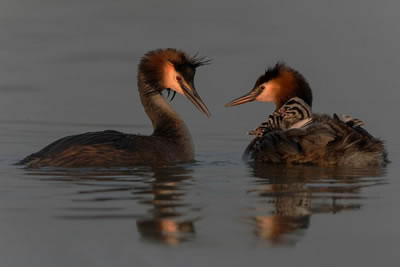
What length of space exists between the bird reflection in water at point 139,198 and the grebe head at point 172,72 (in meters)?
1.24

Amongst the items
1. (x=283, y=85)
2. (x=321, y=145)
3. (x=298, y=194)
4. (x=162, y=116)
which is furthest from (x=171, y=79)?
(x=298, y=194)

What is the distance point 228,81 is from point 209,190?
26.1ft

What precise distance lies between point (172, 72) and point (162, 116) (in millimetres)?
522

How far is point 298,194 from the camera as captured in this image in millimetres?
7887

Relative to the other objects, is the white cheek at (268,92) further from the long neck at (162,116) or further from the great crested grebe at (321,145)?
the long neck at (162,116)

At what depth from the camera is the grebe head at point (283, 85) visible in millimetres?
11797

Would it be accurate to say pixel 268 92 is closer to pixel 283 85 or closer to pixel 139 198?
pixel 283 85

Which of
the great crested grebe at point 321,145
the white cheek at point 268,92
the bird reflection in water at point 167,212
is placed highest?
the white cheek at point 268,92

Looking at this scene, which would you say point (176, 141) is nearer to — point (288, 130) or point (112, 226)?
point (288, 130)

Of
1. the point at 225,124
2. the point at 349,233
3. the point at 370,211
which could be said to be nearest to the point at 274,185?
the point at 370,211

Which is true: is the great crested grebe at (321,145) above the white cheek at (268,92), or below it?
below

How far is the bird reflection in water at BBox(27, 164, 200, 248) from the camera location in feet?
21.1

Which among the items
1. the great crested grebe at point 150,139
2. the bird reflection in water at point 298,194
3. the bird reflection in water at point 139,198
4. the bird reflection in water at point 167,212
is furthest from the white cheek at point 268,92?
the bird reflection in water at point 167,212

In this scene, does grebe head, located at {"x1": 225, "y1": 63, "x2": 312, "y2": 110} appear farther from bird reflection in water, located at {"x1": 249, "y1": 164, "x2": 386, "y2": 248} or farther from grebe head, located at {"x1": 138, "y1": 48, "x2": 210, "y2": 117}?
bird reflection in water, located at {"x1": 249, "y1": 164, "x2": 386, "y2": 248}
